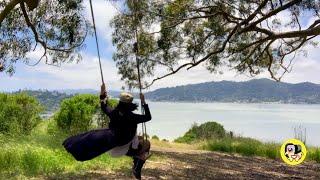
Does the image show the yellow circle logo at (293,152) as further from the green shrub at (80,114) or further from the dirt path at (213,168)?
the green shrub at (80,114)

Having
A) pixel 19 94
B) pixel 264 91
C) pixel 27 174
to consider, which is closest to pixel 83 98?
pixel 19 94

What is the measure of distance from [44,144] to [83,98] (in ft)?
17.9

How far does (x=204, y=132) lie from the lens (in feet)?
80.8

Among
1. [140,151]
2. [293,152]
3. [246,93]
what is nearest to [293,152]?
[293,152]

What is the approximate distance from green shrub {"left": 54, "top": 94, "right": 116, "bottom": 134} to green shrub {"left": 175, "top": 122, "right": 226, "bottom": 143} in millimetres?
7150

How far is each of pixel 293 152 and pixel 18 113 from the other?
7879mm

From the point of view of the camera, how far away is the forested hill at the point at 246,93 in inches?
3922

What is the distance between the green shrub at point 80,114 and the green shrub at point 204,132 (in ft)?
23.5

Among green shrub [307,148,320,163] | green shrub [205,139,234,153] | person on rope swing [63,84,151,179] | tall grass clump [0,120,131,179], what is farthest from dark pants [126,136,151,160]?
green shrub [205,139,234,153]

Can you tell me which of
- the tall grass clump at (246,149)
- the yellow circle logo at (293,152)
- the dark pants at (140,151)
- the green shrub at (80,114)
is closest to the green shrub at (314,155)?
the yellow circle logo at (293,152)

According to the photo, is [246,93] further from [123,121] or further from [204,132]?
[123,121]

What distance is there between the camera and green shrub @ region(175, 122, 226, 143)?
2355 cm

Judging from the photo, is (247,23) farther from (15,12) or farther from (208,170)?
(15,12)

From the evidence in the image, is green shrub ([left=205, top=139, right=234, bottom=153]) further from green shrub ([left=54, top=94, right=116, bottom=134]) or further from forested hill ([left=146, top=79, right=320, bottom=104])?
forested hill ([left=146, top=79, right=320, bottom=104])
